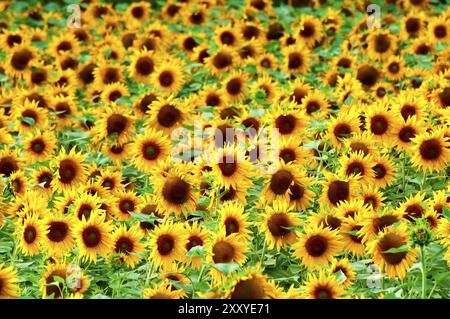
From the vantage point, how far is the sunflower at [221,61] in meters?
7.93

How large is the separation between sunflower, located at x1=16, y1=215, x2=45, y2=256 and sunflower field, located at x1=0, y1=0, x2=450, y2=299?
1 cm

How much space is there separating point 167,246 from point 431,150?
6.36ft

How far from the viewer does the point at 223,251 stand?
4426mm

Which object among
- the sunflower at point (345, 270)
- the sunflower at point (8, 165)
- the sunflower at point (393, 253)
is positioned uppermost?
the sunflower at point (8, 165)

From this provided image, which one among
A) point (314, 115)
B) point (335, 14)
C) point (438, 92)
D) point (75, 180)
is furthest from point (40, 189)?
point (335, 14)

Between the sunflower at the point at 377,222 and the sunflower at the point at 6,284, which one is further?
the sunflower at the point at 377,222

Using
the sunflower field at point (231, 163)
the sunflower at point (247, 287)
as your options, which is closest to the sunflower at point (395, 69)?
the sunflower field at point (231, 163)

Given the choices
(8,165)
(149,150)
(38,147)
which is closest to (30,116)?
(38,147)

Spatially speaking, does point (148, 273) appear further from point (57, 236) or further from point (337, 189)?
point (337, 189)

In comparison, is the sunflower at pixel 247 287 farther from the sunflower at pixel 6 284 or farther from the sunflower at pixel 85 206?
the sunflower at pixel 85 206

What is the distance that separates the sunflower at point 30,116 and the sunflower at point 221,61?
170 cm

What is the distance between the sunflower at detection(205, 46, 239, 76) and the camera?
26.0 feet

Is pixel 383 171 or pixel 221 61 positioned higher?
pixel 221 61
